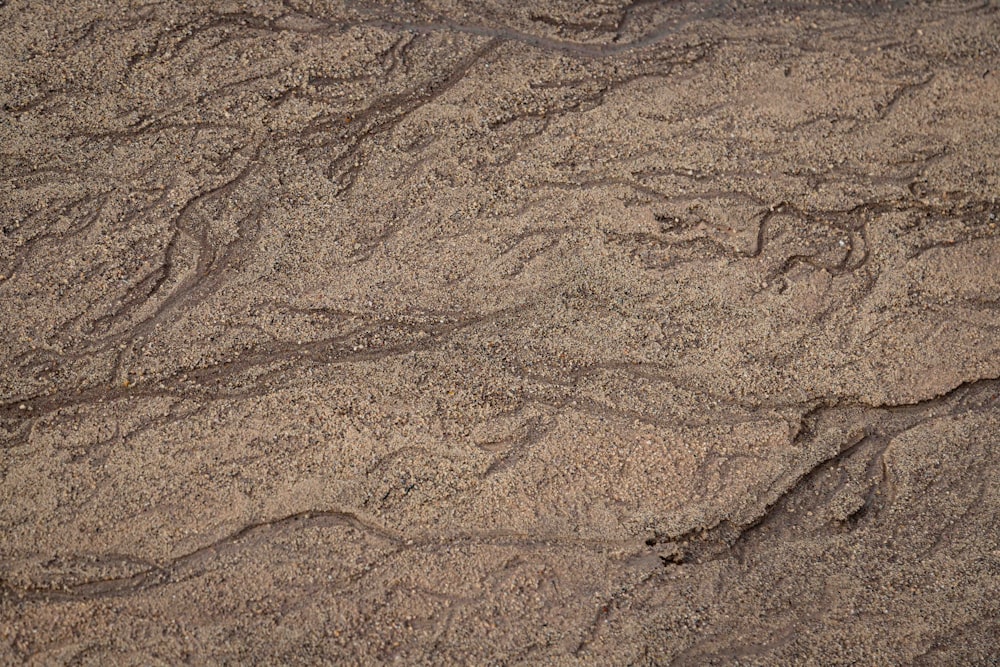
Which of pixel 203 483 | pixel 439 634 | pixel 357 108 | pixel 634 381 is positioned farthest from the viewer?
pixel 357 108

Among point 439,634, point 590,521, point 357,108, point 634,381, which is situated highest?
point 357,108

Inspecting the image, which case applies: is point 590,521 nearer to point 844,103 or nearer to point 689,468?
point 689,468

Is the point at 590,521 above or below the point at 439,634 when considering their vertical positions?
above

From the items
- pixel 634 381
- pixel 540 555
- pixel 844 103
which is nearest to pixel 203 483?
pixel 540 555

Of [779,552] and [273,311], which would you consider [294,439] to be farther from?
[779,552]

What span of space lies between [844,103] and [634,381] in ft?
5.21

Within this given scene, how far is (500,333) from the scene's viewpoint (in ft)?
12.5

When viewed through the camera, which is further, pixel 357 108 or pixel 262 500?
pixel 357 108

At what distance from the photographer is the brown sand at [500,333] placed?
3.33m

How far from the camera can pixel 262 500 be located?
3.46 meters

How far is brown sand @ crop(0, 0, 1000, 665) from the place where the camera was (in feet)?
10.9

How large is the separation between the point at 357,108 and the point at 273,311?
99cm

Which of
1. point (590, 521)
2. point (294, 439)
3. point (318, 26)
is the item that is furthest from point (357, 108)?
point (590, 521)

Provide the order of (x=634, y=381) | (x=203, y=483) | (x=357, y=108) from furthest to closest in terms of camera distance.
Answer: (x=357, y=108)
(x=634, y=381)
(x=203, y=483)
